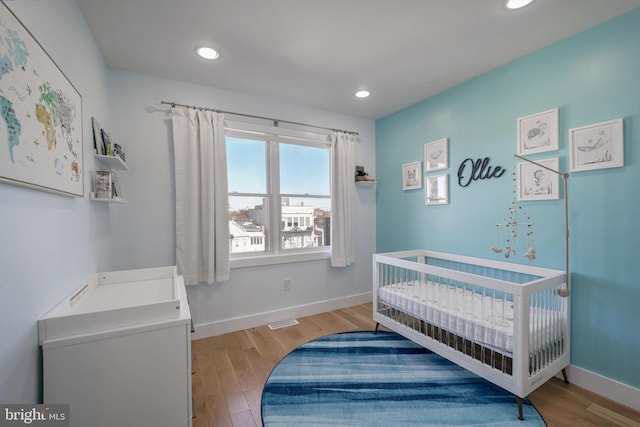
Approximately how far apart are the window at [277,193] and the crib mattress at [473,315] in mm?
1249

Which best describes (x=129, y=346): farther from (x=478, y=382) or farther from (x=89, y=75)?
(x=478, y=382)

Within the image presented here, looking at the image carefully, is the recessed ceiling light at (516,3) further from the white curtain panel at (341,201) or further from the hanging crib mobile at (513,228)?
the white curtain panel at (341,201)

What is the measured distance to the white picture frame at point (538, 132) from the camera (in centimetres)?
193

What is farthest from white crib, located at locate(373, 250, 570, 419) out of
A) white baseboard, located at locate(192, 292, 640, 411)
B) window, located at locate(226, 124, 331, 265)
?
window, located at locate(226, 124, 331, 265)

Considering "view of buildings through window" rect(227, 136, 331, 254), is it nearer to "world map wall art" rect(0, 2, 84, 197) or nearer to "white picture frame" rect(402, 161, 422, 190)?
"white picture frame" rect(402, 161, 422, 190)

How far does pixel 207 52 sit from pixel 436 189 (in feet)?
7.90

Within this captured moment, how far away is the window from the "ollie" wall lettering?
4.82ft

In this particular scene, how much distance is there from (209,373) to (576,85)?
333 cm

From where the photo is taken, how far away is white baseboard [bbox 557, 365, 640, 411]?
162 cm

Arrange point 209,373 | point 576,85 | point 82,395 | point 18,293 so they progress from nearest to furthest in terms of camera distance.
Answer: point 18,293
point 82,395
point 576,85
point 209,373

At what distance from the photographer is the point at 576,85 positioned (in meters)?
1.84

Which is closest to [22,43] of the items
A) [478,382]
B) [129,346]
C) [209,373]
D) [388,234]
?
[129,346]

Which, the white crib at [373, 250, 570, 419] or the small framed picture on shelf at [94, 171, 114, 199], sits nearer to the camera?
the white crib at [373, 250, 570, 419]

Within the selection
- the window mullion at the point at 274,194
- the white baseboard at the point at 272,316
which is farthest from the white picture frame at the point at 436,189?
the window mullion at the point at 274,194
